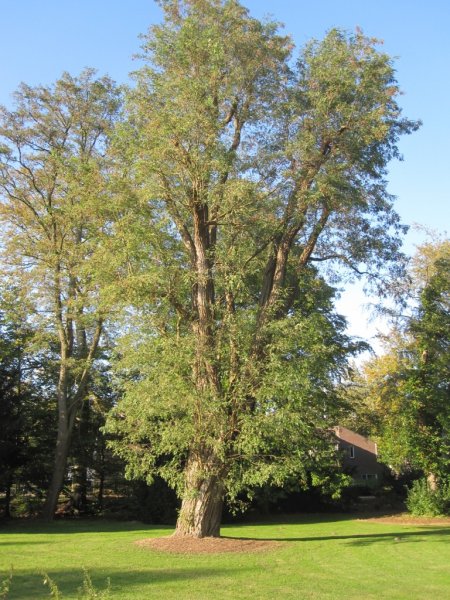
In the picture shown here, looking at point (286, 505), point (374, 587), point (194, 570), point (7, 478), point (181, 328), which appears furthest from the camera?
point (286, 505)

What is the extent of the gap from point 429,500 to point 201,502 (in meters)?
15.0

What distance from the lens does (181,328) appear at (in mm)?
15461

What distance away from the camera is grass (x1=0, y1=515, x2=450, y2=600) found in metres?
8.92

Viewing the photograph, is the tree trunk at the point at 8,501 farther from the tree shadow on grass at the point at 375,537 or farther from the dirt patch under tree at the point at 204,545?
the tree shadow on grass at the point at 375,537

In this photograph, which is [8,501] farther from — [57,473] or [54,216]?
[54,216]

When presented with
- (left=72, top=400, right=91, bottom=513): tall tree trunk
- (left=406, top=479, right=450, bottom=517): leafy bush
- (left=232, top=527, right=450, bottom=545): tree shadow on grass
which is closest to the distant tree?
(left=406, top=479, right=450, bottom=517): leafy bush

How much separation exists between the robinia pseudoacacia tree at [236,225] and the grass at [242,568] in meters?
1.97

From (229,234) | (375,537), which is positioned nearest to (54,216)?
(229,234)

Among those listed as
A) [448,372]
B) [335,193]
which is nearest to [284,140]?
[335,193]

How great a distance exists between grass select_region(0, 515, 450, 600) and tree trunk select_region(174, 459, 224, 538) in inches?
55.6

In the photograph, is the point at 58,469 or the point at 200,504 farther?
the point at 58,469

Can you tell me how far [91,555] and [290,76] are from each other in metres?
13.2

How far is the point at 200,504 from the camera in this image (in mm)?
14602

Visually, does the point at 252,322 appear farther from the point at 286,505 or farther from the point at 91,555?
the point at 286,505
